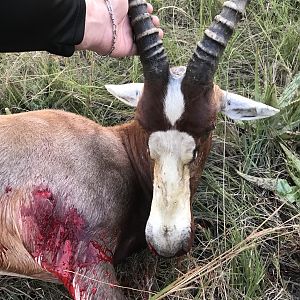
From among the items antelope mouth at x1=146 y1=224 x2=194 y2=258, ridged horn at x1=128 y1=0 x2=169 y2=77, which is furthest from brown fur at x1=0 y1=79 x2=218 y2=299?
antelope mouth at x1=146 y1=224 x2=194 y2=258

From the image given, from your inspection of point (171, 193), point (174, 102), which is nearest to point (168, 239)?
point (171, 193)

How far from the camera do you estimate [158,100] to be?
4.29 metres

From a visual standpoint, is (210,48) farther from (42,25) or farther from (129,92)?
(42,25)

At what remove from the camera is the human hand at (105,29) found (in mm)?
4129

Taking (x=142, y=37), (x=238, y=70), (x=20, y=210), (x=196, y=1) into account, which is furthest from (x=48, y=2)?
(x=196, y=1)

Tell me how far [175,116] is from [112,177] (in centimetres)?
66

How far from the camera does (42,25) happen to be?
3.95 meters

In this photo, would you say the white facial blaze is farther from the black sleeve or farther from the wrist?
the black sleeve

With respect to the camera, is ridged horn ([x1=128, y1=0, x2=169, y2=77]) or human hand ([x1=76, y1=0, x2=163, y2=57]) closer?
human hand ([x1=76, y1=0, x2=163, y2=57])

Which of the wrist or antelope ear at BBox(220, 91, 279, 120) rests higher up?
the wrist

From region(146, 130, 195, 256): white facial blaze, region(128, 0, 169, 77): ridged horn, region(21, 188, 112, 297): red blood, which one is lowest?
region(21, 188, 112, 297): red blood

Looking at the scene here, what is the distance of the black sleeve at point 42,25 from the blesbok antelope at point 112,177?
467 millimetres

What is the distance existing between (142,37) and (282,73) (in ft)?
6.08

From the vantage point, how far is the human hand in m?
Result: 4.13
